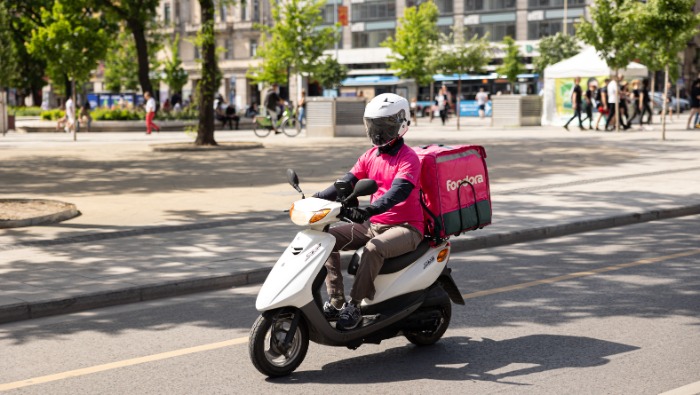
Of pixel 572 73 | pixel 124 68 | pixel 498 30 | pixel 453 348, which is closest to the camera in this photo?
pixel 453 348

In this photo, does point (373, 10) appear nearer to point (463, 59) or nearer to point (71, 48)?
point (463, 59)

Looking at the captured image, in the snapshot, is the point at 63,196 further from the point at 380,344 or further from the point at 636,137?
the point at 636,137

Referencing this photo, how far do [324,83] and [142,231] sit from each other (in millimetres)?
72176

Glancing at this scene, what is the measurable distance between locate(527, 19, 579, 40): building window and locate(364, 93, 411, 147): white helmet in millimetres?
80488

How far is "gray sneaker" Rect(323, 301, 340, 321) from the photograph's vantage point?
5.92 m

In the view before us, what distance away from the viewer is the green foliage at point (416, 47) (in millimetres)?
70188

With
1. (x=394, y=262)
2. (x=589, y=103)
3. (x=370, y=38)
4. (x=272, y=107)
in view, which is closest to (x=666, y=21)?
(x=589, y=103)

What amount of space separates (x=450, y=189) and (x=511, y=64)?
71.7 metres

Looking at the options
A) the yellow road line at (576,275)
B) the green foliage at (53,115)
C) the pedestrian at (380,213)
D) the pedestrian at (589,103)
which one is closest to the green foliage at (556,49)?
the pedestrian at (589,103)

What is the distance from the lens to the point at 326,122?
112 feet

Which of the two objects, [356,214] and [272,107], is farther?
[272,107]

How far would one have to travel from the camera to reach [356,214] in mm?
5672

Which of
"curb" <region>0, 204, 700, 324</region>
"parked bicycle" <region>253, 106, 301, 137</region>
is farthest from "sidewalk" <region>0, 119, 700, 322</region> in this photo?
"parked bicycle" <region>253, 106, 301, 137</region>

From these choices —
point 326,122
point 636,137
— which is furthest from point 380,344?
point 326,122
